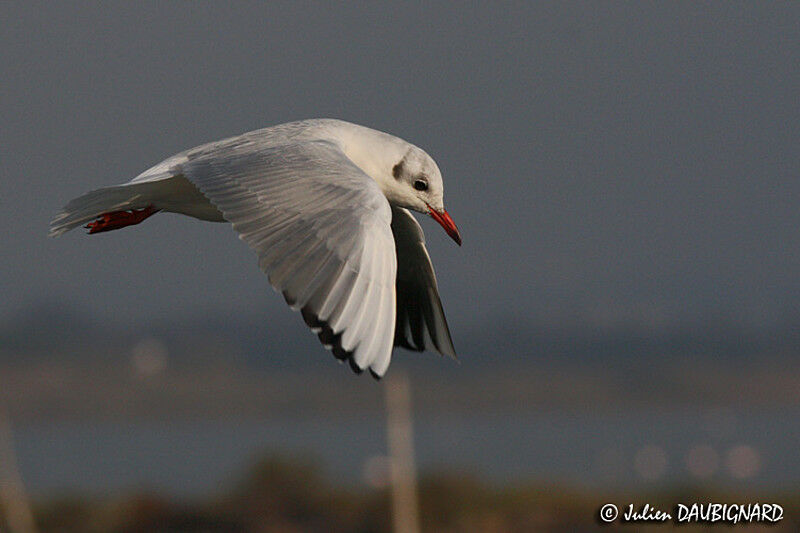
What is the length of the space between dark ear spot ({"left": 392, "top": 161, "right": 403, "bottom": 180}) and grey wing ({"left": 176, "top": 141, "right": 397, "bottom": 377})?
34.8 inches

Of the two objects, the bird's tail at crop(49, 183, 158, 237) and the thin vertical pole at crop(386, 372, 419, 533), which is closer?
the bird's tail at crop(49, 183, 158, 237)

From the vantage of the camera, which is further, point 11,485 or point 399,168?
point 11,485

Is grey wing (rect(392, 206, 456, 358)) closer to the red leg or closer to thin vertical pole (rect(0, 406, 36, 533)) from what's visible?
the red leg

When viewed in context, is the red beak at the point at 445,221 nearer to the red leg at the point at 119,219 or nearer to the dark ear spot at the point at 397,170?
the dark ear spot at the point at 397,170

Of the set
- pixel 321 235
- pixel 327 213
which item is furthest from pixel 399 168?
pixel 321 235

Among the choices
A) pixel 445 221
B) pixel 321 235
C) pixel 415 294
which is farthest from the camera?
pixel 415 294

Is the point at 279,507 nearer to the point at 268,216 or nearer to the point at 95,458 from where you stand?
the point at 268,216

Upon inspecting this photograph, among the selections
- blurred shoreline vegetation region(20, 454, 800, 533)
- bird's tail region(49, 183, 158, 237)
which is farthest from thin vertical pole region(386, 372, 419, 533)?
bird's tail region(49, 183, 158, 237)

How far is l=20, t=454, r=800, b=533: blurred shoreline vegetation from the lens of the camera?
20609 mm

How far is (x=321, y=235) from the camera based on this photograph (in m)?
5.24

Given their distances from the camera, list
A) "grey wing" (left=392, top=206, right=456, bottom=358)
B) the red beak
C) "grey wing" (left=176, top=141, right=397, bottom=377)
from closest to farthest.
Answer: "grey wing" (left=176, top=141, right=397, bottom=377), the red beak, "grey wing" (left=392, top=206, right=456, bottom=358)

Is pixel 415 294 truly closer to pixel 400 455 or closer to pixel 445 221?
pixel 445 221

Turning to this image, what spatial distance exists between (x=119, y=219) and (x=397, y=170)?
1.94 metres

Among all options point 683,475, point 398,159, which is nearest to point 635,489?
point 683,475
